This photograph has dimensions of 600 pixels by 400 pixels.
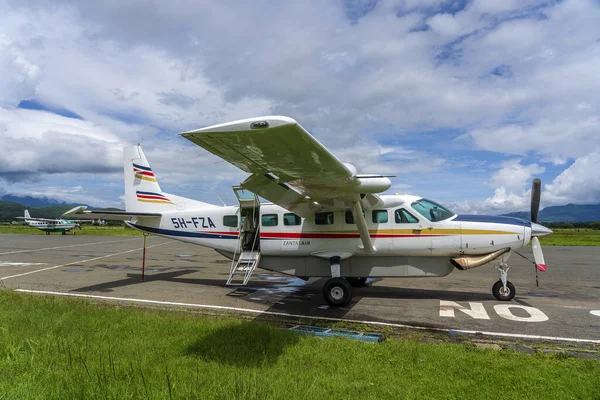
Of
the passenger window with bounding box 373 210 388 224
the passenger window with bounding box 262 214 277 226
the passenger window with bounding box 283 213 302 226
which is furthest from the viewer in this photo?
the passenger window with bounding box 262 214 277 226

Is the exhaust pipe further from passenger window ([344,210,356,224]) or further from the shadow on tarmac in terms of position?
passenger window ([344,210,356,224])

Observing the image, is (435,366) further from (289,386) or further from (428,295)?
(428,295)

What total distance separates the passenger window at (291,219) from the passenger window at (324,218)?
56 cm

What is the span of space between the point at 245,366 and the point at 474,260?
280 inches

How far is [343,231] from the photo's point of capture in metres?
10.0

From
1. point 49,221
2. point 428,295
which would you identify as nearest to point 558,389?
point 428,295

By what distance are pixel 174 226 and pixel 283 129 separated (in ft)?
28.4

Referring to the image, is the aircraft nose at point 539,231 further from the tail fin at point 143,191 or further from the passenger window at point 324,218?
the tail fin at point 143,191

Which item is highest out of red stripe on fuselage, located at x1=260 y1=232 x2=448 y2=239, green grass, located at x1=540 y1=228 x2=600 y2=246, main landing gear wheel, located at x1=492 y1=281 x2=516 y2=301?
red stripe on fuselage, located at x1=260 y1=232 x2=448 y2=239

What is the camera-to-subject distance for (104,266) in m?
16.5

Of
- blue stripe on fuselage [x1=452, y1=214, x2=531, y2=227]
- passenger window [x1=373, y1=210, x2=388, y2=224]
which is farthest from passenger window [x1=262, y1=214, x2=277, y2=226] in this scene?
blue stripe on fuselage [x1=452, y1=214, x2=531, y2=227]

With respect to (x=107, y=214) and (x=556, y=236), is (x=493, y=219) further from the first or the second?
(x=556, y=236)

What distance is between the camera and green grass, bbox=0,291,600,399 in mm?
3879

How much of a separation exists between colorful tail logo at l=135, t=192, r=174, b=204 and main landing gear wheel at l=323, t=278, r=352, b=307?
6.66 meters
